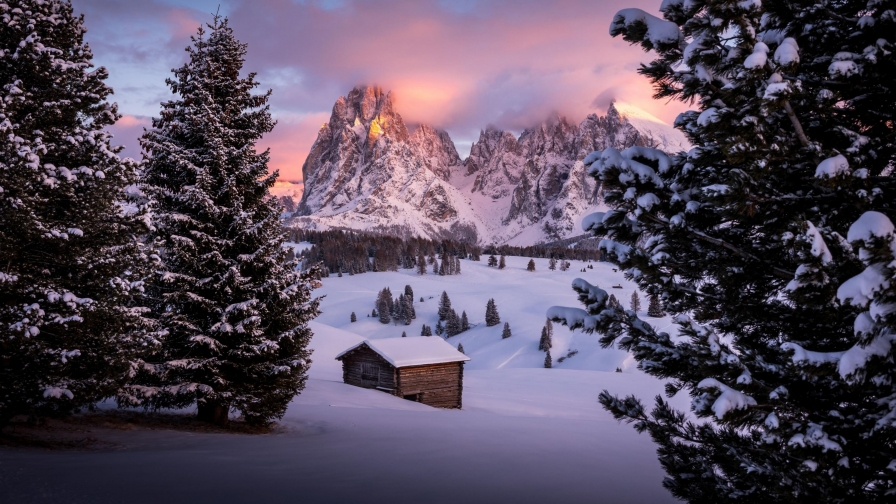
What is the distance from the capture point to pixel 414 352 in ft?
98.3

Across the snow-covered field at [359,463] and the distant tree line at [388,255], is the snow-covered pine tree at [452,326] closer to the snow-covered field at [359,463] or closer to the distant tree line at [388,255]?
the distant tree line at [388,255]

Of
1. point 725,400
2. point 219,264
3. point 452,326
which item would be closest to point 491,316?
point 452,326

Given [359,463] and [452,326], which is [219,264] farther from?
[452,326]

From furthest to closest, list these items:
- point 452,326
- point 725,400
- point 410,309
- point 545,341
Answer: point 410,309 → point 452,326 → point 545,341 → point 725,400

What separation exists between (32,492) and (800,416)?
26.7ft

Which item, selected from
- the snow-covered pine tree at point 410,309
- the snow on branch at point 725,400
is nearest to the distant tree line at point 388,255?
the snow-covered pine tree at point 410,309

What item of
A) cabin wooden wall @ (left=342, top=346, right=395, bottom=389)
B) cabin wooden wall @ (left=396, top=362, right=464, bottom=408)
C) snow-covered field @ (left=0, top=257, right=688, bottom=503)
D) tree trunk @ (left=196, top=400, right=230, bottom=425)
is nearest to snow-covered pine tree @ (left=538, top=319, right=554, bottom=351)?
cabin wooden wall @ (left=396, top=362, right=464, bottom=408)

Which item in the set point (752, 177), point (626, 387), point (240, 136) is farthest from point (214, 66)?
point (626, 387)

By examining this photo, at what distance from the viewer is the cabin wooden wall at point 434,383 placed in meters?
28.7

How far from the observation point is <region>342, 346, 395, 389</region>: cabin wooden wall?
29078 millimetres

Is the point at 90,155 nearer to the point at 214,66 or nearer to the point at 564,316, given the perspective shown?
the point at 214,66

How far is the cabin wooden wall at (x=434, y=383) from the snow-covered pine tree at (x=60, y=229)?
63.0ft

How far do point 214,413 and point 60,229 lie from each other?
642cm

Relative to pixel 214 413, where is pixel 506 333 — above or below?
above
